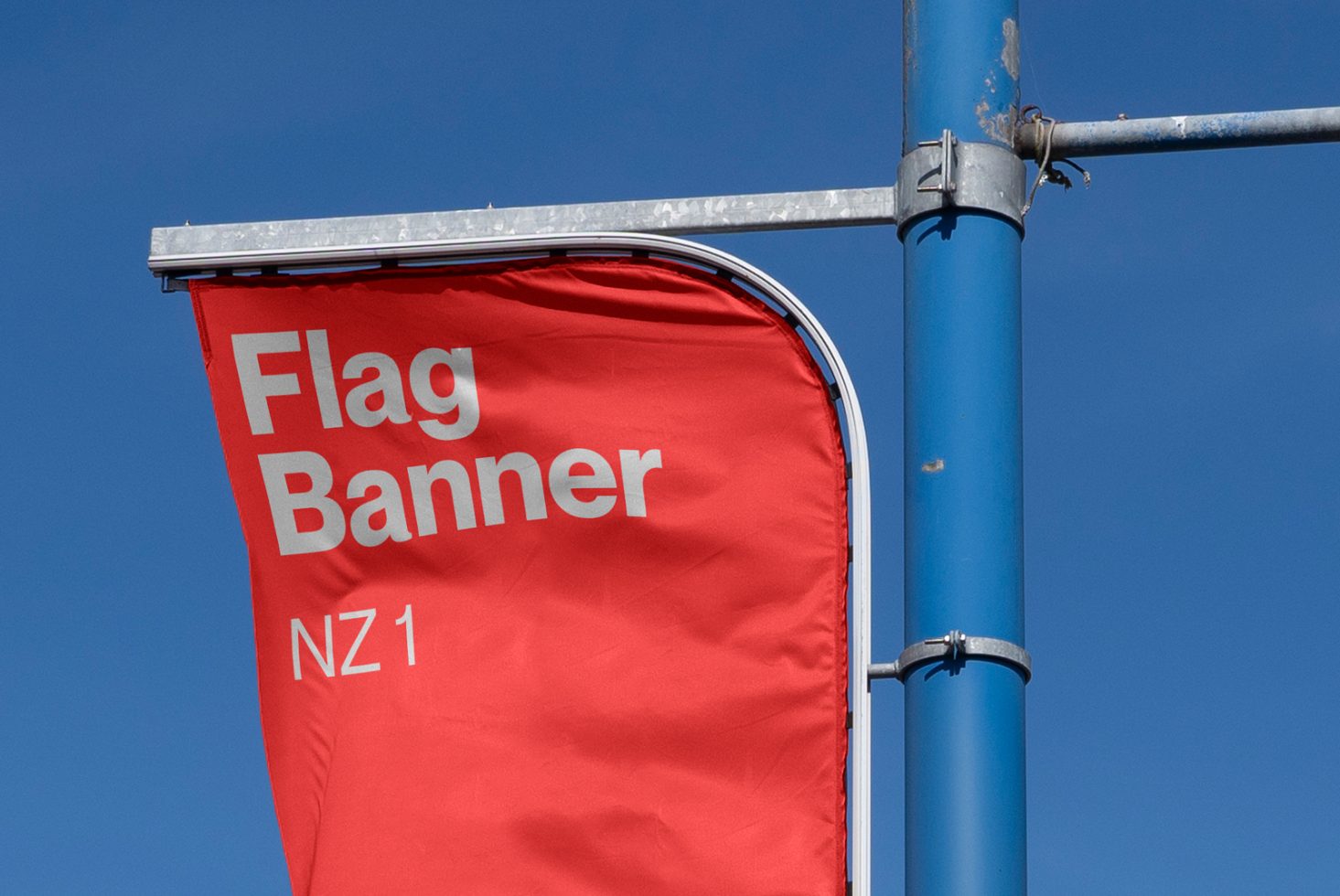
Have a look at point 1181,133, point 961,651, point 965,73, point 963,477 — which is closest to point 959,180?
point 965,73

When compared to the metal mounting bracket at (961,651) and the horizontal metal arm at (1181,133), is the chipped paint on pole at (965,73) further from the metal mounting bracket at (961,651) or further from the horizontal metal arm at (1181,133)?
the metal mounting bracket at (961,651)

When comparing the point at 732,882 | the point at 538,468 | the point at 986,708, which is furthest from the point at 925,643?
the point at 538,468

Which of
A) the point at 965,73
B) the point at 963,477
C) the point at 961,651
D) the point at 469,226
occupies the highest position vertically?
the point at 965,73

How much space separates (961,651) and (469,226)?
1606mm

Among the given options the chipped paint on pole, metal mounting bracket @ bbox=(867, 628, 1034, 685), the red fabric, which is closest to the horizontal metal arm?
the chipped paint on pole

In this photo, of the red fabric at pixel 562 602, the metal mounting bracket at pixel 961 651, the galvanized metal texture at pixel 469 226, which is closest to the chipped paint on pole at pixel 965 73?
the galvanized metal texture at pixel 469 226

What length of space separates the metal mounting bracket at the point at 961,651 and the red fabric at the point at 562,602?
30 cm

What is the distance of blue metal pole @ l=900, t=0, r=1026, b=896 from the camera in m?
4.17

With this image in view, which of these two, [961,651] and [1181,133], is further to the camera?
[1181,133]

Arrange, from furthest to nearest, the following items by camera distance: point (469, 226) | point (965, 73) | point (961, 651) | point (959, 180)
Result: 1. point (469, 226)
2. point (965, 73)
3. point (959, 180)
4. point (961, 651)

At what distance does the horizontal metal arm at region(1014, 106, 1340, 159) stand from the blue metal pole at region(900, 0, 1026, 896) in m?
0.12

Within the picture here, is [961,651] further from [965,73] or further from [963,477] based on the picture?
[965,73]

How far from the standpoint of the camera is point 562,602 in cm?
484

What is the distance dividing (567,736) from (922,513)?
956 millimetres
